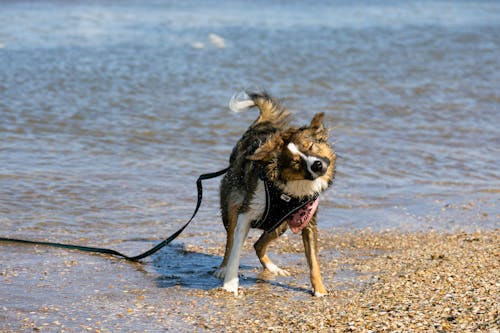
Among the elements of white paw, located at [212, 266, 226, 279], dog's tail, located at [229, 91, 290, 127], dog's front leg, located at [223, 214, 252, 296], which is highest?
dog's tail, located at [229, 91, 290, 127]

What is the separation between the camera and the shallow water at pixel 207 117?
26.9 ft

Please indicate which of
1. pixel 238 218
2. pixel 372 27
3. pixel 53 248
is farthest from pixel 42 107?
pixel 372 27

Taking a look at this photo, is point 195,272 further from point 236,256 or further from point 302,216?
point 302,216

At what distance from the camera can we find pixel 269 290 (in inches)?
239

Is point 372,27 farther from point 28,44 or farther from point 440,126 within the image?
point 440,126

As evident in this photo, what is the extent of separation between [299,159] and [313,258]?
0.93m

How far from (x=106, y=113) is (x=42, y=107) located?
3.25ft

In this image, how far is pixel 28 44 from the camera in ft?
58.9

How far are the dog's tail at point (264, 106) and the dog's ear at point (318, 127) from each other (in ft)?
2.99

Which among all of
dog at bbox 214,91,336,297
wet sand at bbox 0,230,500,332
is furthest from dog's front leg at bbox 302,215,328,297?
wet sand at bbox 0,230,500,332

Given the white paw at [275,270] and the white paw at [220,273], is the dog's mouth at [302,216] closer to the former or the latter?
the white paw at [275,270]

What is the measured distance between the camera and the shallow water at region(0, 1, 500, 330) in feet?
26.9

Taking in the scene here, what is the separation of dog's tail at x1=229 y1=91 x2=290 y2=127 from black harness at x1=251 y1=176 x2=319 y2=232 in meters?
0.92

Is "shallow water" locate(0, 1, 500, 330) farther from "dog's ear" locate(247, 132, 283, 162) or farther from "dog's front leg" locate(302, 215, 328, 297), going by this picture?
"dog's ear" locate(247, 132, 283, 162)
